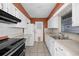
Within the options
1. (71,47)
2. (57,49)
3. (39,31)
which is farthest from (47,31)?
(71,47)

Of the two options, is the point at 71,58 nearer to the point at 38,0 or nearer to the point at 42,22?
the point at 38,0

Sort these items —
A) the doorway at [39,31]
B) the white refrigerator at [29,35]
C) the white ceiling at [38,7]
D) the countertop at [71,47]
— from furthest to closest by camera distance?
the doorway at [39,31] < the white refrigerator at [29,35] < the white ceiling at [38,7] < the countertop at [71,47]

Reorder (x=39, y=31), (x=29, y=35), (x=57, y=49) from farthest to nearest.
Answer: (x=39, y=31)
(x=29, y=35)
(x=57, y=49)

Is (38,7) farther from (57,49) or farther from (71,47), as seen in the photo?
(71,47)

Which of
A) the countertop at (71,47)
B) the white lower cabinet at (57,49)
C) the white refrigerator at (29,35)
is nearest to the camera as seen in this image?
the countertop at (71,47)

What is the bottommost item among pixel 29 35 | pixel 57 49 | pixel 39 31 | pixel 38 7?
pixel 57 49

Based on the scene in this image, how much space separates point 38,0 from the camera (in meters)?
0.65

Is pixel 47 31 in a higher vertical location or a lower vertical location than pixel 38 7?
lower

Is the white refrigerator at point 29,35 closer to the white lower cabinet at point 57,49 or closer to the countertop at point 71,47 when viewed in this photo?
the white lower cabinet at point 57,49

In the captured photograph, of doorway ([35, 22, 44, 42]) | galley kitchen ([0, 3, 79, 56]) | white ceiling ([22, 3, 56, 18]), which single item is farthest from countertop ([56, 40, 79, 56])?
doorway ([35, 22, 44, 42])

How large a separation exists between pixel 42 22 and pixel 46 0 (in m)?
8.70

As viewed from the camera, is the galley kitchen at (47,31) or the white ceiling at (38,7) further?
the white ceiling at (38,7)

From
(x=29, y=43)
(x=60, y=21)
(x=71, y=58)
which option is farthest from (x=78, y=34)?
(x=29, y=43)

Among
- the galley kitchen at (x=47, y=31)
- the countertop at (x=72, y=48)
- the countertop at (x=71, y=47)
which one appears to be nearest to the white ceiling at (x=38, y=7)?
the galley kitchen at (x=47, y=31)
